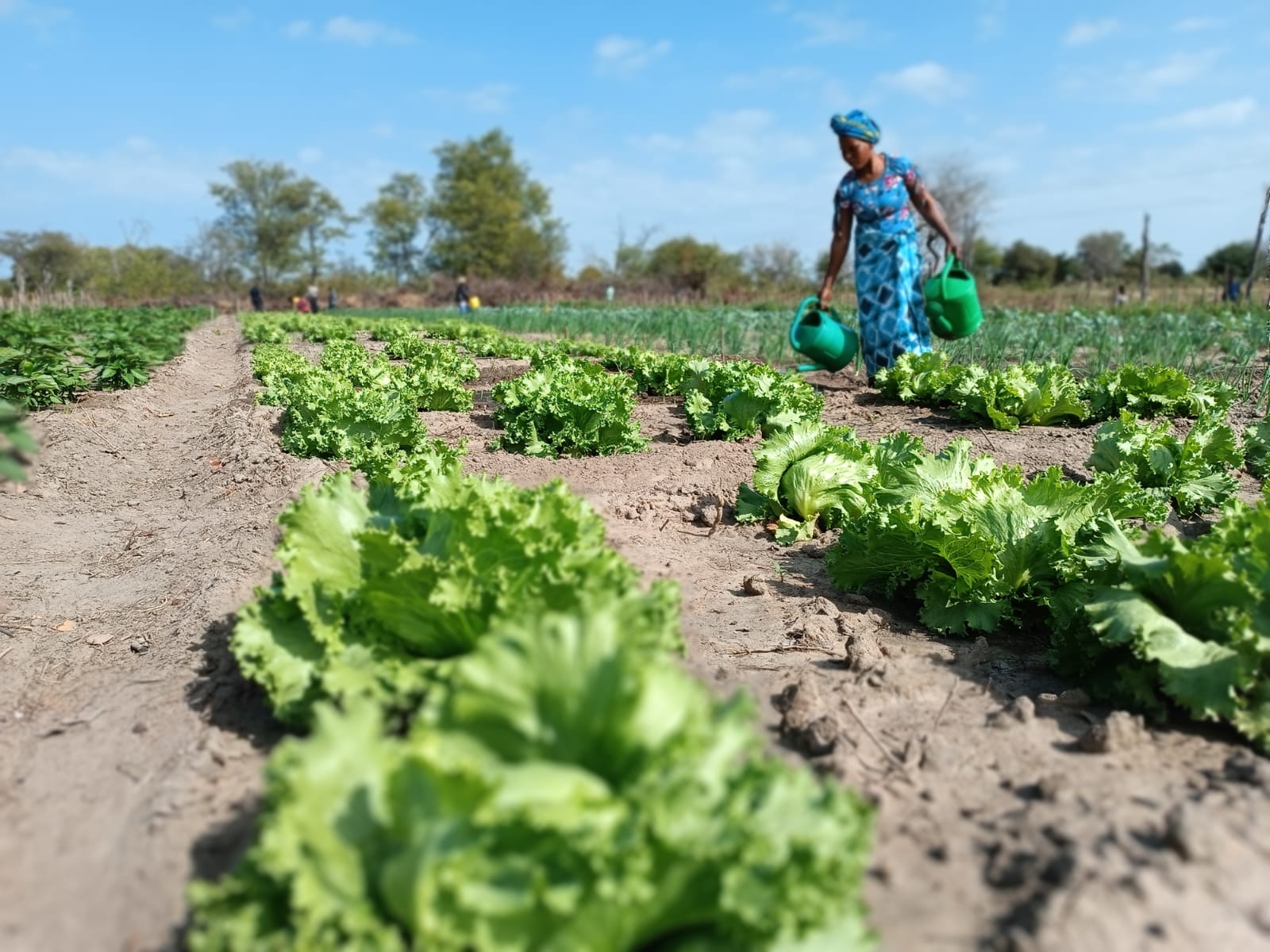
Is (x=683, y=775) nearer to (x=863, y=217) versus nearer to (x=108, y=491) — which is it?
(x=108, y=491)

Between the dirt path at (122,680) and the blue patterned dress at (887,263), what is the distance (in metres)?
5.50

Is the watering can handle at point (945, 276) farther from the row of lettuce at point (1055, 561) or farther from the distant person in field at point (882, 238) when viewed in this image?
the row of lettuce at point (1055, 561)

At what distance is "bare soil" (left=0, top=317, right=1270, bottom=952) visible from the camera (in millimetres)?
1932

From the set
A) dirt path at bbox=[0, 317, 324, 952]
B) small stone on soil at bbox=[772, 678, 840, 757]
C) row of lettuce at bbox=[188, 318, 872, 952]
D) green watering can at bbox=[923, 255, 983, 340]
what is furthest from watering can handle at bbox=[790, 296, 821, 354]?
row of lettuce at bbox=[188, 318, 872, 952]

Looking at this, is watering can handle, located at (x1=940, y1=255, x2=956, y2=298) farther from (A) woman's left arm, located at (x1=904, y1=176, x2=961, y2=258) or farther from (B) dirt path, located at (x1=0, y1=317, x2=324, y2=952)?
(B) dirt path, located at (x1=0, y1=317, x2=324, y2=952)

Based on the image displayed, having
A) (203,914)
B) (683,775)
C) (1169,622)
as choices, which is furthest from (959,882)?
(203,914)

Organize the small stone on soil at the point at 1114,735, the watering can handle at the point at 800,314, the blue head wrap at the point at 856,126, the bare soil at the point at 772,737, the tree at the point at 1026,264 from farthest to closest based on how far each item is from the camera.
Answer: the tree at the point at 1026,264
the watering can handle at the point at 800,314
the blue head wrap at the point at 856,126
the small stone on soil at the point at 1114,735
the bare soil at the point at 772,737

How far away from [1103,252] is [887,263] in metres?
77.9

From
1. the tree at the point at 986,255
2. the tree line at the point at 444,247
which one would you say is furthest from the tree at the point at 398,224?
the tree at the point at 986,255

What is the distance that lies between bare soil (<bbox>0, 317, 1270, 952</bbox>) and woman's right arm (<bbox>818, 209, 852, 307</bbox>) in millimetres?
3318

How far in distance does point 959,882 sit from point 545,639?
1175 millimetres

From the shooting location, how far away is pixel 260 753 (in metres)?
2.77

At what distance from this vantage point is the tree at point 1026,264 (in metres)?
71.1

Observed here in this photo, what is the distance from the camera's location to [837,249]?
28.4 feet
